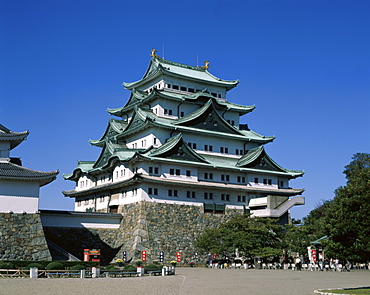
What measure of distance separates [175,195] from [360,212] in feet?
92.5

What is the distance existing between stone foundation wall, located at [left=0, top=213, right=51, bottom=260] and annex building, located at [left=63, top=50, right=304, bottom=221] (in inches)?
458

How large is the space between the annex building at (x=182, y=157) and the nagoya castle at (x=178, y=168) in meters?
0.11

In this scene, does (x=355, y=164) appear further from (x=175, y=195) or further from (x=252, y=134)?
(x=175, y=195)

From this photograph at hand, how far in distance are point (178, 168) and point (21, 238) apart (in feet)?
61.4

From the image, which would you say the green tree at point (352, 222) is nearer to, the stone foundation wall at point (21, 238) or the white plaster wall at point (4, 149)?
the stone foundation wall at point (21, 238)

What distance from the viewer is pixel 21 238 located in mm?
38875

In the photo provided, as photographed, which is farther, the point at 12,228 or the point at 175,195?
the point at 175,195

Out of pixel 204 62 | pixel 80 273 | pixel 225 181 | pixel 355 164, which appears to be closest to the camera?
pixel 80 273

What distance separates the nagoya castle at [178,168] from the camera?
49281 mm

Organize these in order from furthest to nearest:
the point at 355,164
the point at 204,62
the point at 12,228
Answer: the point at 355,164 → the point at 204,62 → the point at 12,228

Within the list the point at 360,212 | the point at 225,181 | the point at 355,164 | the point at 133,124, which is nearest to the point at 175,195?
the point at 225,181

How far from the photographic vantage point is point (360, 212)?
24688mm

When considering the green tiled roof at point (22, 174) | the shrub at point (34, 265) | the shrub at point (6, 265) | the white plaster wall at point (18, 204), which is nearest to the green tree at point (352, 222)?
the shrub at point (34, 265)

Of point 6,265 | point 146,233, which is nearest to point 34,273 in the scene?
point 6,265
